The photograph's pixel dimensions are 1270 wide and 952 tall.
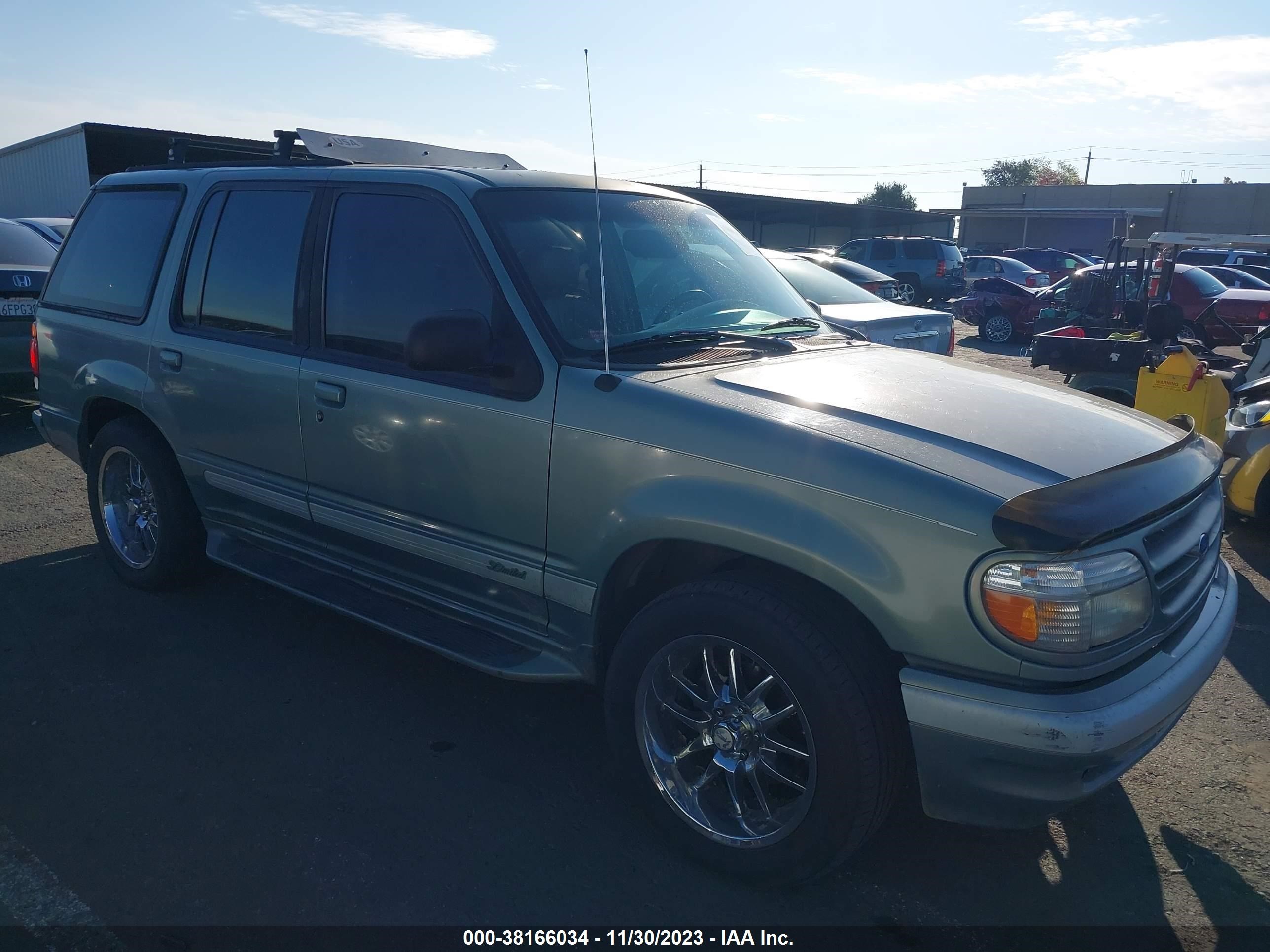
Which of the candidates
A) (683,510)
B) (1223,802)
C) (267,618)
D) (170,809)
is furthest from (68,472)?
(1223,802)

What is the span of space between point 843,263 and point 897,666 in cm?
1108

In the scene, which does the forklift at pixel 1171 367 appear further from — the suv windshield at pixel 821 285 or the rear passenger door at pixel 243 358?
the rear passenger door at pixel 243 358

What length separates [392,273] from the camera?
3.70m

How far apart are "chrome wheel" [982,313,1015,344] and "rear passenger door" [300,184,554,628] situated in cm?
1662

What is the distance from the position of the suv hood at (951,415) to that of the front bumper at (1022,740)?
0.53 meters

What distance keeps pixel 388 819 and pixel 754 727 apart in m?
→ 1.27

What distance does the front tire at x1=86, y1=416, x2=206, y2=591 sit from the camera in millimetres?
4758

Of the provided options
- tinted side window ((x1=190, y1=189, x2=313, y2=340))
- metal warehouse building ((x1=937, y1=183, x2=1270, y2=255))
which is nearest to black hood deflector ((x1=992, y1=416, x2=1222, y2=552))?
tinted side window ((x1=190, y1=189, x2=313, y2=340))

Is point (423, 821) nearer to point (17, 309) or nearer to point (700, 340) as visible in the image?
point (700, 340)

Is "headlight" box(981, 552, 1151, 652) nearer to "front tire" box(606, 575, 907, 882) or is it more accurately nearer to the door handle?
"front tire" box(606, 575, 907, 882)

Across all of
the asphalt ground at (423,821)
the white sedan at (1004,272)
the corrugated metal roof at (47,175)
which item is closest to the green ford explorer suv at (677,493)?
the asphalt ground at (423,821)

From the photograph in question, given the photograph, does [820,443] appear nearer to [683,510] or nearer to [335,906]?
[683,510]

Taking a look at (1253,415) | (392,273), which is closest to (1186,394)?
(1253,415)

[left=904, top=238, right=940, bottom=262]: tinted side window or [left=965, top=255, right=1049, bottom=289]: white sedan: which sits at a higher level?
[left=904, top=238, right=940, bottom=262]: tinted side window
